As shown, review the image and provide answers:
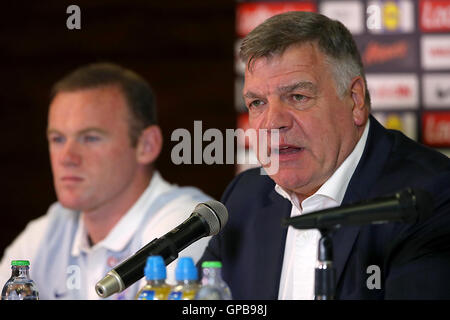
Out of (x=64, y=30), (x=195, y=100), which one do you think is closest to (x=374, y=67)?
(x=195, y=100)

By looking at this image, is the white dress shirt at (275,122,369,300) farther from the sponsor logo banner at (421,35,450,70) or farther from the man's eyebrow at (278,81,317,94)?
the sponsor logo banner at (421,35,450,70)

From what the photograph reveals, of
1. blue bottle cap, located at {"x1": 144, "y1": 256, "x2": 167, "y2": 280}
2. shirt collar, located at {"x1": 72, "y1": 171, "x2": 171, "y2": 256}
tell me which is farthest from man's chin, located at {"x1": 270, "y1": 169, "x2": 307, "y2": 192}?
shirt collar, located at {"x1": 72, "y1": 171, "x2": 171, "y2": 256}

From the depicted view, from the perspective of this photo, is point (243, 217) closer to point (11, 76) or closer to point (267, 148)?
point (267, 148)

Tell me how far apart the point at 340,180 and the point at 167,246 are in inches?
24.8

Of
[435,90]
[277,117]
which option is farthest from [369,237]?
[435,90]

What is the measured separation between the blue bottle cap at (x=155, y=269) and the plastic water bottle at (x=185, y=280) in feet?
0.11

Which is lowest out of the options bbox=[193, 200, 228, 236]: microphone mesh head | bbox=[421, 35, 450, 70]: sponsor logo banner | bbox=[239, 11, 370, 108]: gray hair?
bbox=[193, 200, 228, 236]: microphone mesh head

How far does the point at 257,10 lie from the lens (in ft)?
12.9

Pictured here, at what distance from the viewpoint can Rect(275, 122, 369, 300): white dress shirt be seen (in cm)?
155

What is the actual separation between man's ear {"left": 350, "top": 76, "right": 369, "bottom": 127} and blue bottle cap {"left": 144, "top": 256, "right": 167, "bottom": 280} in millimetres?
778

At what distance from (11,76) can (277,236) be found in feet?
8.23

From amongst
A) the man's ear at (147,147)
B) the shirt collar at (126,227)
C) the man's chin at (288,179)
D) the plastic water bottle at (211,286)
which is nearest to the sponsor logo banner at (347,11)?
the man's ear at (147,147)

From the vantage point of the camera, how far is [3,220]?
3662mm

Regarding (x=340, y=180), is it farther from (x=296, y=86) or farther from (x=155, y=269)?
(x=155, y=269)
